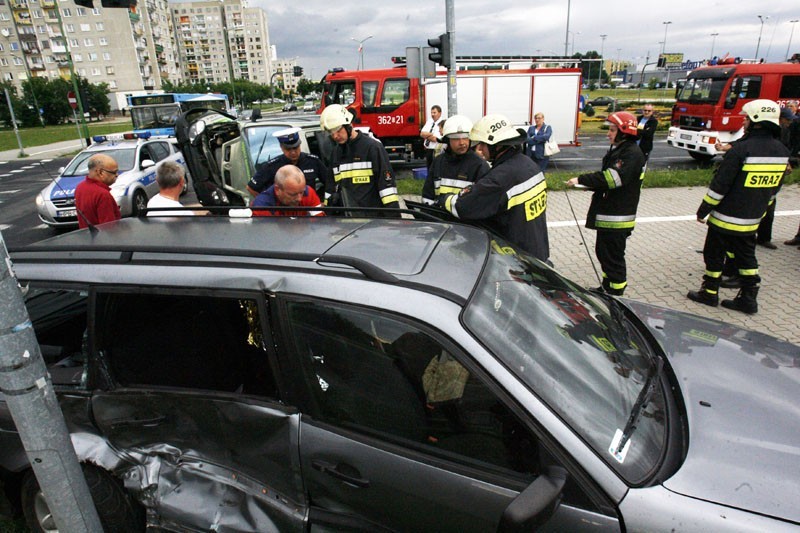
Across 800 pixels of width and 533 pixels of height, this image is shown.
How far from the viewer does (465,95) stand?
Answer: 15914 millimetres

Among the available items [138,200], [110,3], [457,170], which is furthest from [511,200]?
[138,200]

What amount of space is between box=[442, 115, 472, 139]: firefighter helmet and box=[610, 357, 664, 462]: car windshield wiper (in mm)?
2794

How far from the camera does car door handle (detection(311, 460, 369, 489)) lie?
1791mm

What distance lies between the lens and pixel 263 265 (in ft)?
6.46

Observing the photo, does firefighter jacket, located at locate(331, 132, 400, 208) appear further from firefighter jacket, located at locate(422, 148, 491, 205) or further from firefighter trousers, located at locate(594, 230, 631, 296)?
firefighter trousers, located at locate(594, 230, 631, 296)

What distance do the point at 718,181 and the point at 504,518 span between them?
451 cm

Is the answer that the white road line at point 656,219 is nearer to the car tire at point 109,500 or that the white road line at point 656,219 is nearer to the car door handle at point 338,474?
the car door handle at point 338,474

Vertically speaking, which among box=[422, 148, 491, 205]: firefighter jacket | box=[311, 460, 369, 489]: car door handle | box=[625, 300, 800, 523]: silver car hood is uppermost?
box=[422, 148, 491, 205]: firefighter jacket

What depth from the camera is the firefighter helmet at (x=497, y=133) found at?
3783 millimetres

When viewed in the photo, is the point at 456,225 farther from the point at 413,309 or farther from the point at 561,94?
the point at 561,94

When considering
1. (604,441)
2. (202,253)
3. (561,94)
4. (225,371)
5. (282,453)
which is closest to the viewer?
(604,441)

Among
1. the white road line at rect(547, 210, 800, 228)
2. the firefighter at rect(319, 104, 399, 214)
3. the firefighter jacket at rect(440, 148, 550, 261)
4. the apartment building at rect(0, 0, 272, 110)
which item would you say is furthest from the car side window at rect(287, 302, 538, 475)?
the apartment building at rect(0, 0, 272, 110)

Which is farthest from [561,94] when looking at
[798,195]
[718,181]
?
[718,181]

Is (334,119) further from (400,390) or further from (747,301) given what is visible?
(747,301)
